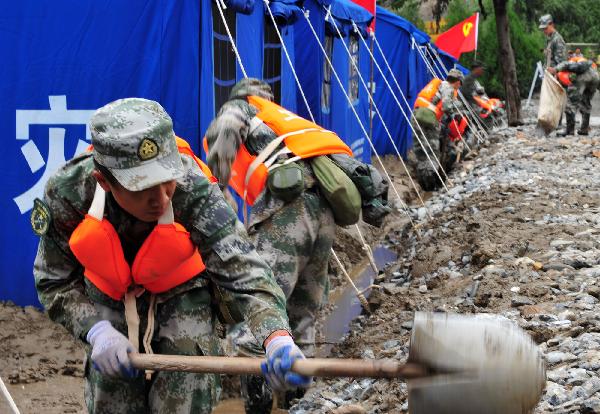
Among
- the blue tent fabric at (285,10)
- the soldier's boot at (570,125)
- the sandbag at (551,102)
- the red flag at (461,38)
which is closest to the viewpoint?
the blue tent fabric at (285,10)

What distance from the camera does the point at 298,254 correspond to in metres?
4.62

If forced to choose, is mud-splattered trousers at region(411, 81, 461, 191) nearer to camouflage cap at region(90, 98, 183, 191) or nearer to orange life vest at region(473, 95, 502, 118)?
orange life vest at region(473, 95, 502, 118)

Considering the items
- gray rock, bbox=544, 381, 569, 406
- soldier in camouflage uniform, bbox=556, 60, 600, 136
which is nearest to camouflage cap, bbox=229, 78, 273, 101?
gray rock, bbox=544, 381, 569, 406

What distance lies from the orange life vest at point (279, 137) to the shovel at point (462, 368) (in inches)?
91.7

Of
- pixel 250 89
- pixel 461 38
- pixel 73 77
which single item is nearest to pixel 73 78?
pixel 73 77

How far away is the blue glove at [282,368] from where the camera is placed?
2.34 m

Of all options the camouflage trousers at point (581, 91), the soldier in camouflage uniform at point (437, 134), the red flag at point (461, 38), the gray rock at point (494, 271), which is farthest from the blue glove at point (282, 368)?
the red flag at point (461, 38)

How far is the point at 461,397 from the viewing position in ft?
7.29

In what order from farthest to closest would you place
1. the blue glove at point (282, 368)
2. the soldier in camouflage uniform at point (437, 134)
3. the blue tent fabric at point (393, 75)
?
the blue tent fabric at point (393, 75)
the soldier in camouflage uniform at point (437, 134)
the blue glove at point (282, 368)

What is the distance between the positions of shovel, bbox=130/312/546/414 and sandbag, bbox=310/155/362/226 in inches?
88.8

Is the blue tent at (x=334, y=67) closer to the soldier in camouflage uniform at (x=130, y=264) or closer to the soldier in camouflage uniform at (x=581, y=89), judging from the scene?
the soldier in camouflage uniform at (x=581, y=89)

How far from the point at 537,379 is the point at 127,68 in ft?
13.9

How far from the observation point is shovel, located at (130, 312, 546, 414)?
2223 millimetres

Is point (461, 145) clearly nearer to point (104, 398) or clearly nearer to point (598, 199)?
point (598, 199)
